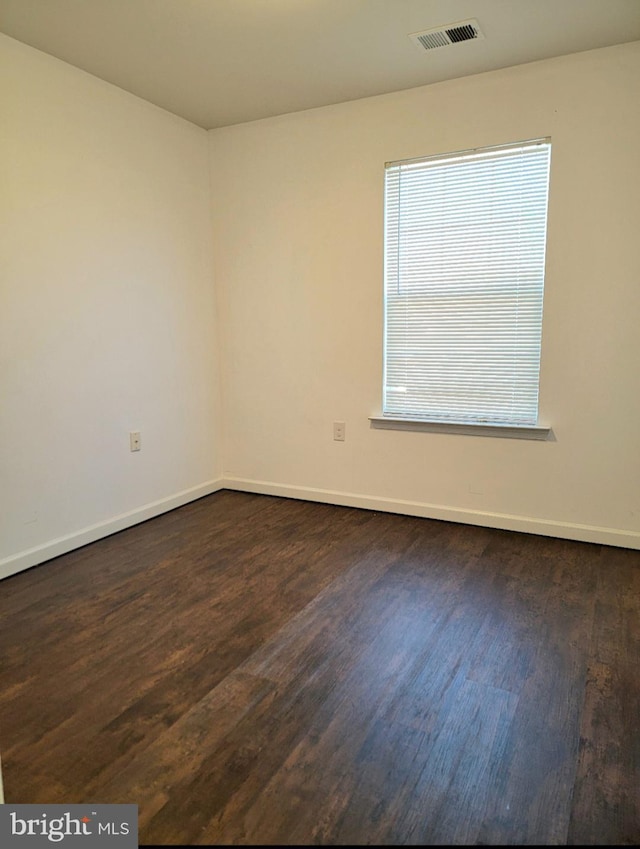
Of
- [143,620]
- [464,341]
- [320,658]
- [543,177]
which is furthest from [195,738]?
[543,177]

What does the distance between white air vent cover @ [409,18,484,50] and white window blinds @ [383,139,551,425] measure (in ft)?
1.93

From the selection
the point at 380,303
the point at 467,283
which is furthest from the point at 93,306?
the point at 467,283

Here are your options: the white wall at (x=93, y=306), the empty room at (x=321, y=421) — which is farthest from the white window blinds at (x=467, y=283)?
the white wall at (x=93, y=306)

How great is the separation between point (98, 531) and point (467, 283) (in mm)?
2584

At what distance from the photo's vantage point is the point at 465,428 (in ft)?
10.7

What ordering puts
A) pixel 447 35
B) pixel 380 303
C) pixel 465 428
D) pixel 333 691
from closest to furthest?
pixel 333 691 → pixel 447 35 → pixel 465 428 → pixel 380 303

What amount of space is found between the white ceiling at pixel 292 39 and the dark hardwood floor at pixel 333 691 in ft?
8.31

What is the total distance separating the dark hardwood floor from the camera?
134 centimetres

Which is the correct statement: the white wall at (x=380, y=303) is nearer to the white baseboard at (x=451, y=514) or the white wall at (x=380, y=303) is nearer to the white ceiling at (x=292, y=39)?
the white baseboard at (x=451, y=514)

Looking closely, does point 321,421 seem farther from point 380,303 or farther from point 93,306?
point 93,306

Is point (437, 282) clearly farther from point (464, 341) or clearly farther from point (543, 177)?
point (543, 177)

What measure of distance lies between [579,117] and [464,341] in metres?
1.26

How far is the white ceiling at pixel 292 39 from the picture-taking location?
2.30 metres

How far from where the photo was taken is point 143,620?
2234 millimetres
